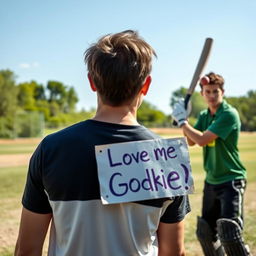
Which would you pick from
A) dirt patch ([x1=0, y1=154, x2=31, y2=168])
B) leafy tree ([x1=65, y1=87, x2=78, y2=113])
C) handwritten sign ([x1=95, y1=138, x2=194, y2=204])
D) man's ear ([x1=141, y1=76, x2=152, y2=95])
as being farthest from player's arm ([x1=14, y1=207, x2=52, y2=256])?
leafy tree ([x1=65, y1=87, x2=78, y2=113])

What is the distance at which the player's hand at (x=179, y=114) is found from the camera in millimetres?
4355

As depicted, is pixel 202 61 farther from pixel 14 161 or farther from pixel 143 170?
pixel 14 161

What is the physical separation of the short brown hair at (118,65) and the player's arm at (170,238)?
563 mm

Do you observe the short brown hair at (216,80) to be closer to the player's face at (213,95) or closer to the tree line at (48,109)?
the player's face at (213,95)

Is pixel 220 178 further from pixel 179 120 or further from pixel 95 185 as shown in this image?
pixel 95 185

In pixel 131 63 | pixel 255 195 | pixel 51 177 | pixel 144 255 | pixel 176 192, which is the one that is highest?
pixel 131 63

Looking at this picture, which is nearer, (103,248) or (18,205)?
(103,248)

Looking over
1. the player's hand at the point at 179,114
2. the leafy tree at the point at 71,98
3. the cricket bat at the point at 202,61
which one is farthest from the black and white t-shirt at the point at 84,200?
the leafy tree at the point at 71,98

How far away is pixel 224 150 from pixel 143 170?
2.74 meters

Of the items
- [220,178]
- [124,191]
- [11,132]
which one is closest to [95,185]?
[124,191]

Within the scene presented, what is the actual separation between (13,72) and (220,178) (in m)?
67.5

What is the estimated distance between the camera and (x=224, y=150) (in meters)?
4.24

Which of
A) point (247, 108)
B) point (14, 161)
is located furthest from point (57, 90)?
point (14, 161)

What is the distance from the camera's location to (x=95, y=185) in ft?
5.20
